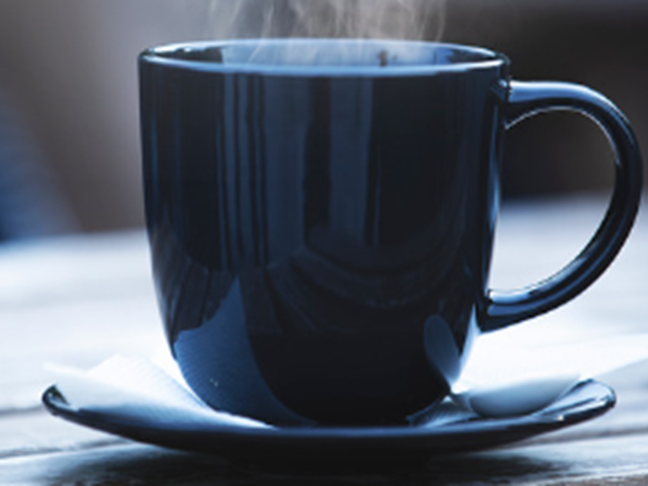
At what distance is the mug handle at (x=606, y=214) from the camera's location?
22.9 inches

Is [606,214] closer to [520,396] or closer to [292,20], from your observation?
[520,396]

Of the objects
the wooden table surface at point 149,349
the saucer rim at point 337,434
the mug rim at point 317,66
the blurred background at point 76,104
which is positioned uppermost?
the mug rim at point 317,66

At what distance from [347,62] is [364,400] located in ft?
0.75

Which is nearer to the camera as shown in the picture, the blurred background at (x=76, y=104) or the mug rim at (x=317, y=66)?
the mug rim at (x=317, y=66)

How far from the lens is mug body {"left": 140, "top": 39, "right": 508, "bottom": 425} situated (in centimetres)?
53

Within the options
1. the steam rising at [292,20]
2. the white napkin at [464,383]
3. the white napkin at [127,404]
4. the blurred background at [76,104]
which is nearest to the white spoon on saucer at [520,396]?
the white napkin at [464,383]

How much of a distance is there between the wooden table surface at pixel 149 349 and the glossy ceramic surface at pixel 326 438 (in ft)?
0.08

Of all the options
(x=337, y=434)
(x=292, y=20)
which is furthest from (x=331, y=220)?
(x=292, y=20)

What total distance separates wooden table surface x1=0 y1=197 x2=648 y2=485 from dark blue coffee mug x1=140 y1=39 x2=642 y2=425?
0.05 metres

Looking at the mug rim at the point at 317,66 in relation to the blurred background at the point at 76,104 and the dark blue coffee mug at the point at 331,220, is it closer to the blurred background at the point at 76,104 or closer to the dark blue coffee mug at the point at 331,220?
the dark blue coffee mug at the point at 331,220

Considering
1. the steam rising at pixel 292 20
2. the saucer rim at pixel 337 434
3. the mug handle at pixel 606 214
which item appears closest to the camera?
the saucer rim at pixel 337 434

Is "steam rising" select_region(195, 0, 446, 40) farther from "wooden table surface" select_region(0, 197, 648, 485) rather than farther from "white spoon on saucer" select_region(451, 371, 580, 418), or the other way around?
"white spoon on saucer" select_region(451, 371, 580, 418)

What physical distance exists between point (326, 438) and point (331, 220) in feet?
0.37

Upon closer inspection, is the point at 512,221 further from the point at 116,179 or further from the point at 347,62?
the point at 116,179
